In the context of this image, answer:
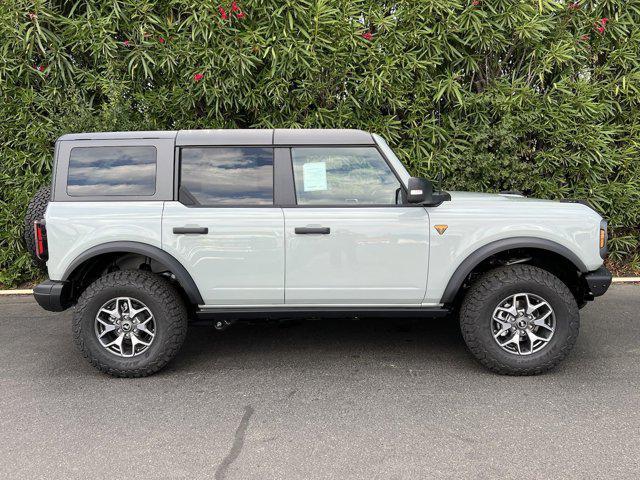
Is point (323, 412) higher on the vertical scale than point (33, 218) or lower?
lower

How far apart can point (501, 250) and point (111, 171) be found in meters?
2.81

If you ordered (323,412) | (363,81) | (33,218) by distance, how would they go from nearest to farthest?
(323,412) → (33,218) → (363,81)

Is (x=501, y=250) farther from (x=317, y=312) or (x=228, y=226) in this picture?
(x=228, y=226)

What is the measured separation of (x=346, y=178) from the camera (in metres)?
3.50

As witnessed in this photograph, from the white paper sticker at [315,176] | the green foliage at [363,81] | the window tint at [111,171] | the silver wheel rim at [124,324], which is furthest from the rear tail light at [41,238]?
the green foliage at [363,81]

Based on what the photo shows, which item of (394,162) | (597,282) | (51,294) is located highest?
(394,162)

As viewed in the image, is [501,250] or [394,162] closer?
[501,250]

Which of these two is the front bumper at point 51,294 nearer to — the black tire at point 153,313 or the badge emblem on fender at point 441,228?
the black tire at point 153,313

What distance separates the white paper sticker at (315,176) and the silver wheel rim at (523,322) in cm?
151

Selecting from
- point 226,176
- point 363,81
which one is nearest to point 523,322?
point 226,176

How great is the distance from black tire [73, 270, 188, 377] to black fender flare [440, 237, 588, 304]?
1.95m

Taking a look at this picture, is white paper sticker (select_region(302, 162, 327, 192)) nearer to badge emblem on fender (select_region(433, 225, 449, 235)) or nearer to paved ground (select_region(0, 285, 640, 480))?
badge emblem on fender (select_region(433, 225, 449, 235))

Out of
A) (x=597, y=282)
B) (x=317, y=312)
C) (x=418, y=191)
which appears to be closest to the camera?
(x=418, y=191)

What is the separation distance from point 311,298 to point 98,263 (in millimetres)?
1646
